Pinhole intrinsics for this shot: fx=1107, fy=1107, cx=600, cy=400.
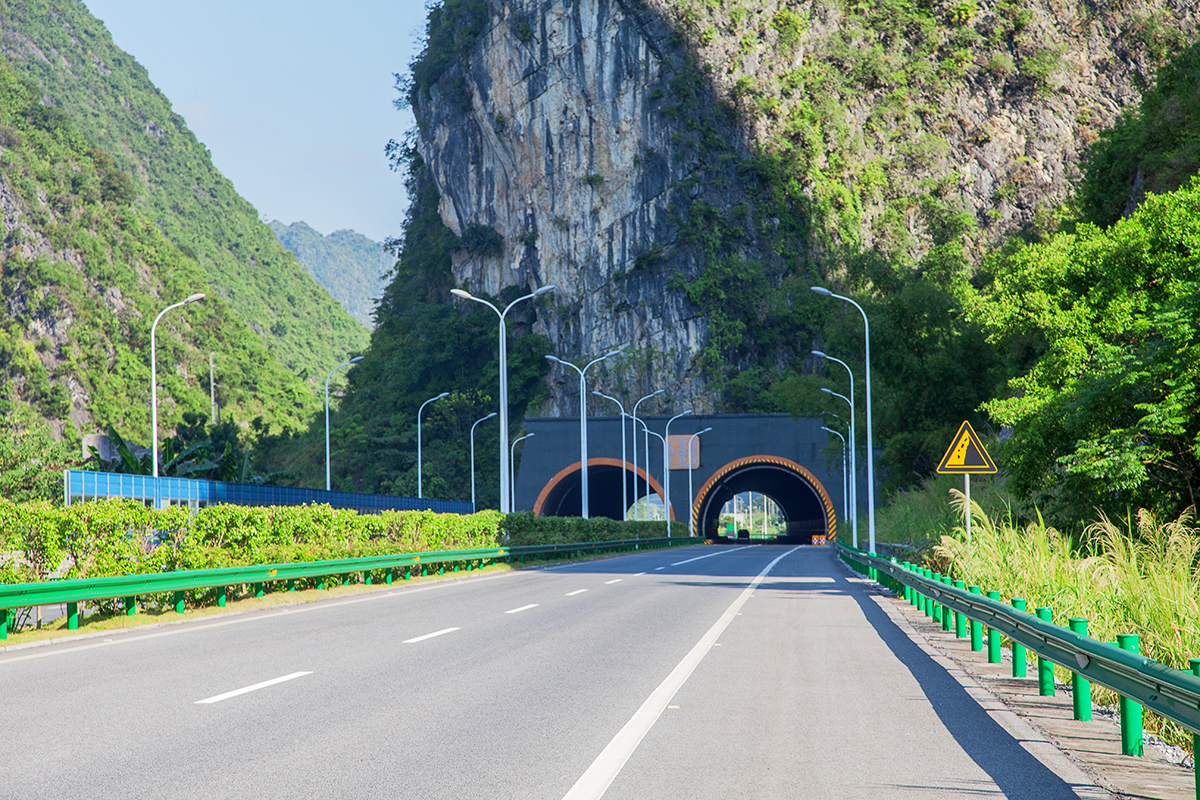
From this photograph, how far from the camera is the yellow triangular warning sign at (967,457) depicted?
66.3 ft

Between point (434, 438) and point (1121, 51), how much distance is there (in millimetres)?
67934

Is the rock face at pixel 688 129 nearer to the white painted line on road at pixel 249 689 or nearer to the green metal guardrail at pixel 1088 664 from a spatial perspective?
the green metal guardrail at pixel 1088 664

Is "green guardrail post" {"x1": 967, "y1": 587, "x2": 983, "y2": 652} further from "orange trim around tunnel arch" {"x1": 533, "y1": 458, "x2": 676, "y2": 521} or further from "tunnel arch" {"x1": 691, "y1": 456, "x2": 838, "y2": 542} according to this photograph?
"orange trim around tunnel arch" {"x1": 533, "y1": 458, "x2": 676, "y2": 521}

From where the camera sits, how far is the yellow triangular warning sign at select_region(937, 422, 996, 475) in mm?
20203

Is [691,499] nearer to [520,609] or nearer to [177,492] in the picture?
[177,492]

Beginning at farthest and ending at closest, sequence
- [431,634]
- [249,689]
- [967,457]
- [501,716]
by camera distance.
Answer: [967,457] → [431,634] → [249,689] → [501,716]

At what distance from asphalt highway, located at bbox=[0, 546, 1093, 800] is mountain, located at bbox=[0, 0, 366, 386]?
122538 millimetres

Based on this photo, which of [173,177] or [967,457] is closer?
[967,457]

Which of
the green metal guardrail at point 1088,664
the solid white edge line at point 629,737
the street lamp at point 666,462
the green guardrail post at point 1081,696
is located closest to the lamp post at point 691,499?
the street lamp at point 666,462

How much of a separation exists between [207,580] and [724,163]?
7777 centimetres

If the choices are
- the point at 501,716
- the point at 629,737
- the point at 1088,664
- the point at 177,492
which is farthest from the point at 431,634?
the point at 177,492

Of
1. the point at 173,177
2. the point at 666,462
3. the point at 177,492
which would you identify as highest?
the point at 173,177

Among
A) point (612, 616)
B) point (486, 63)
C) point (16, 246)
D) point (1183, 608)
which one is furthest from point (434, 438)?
point (1183, 608)

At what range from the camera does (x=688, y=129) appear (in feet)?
290
